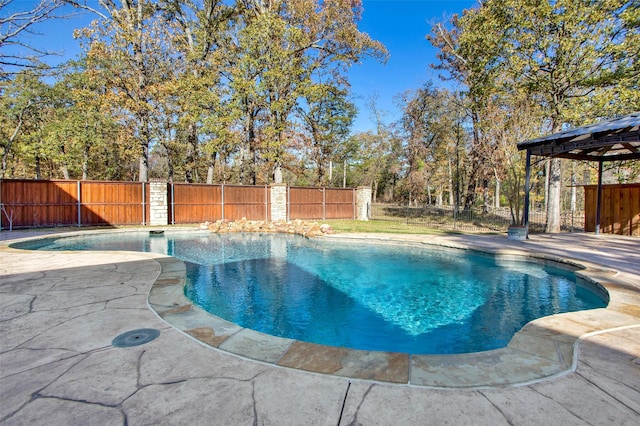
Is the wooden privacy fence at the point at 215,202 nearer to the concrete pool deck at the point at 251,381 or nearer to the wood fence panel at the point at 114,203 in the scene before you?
the wood fence panel at the point at 114,203

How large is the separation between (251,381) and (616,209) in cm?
1362

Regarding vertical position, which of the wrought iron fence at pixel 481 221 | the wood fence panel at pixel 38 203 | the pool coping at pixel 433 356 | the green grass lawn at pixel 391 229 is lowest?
the pool coping at pixel 433 356

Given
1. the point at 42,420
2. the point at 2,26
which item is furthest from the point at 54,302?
the point at 2,26

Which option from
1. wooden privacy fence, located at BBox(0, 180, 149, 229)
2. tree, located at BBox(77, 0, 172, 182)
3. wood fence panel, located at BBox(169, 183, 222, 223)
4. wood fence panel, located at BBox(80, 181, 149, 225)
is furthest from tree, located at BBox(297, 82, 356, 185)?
wooden privacy fence, located at BBox(0, 180, 149, 229)

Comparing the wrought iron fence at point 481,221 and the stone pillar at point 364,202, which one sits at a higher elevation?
the stone pillar at point 364,202

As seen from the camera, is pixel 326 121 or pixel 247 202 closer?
pixel 247 202

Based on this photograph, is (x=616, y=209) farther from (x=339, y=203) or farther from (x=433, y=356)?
(x=433, y=356)

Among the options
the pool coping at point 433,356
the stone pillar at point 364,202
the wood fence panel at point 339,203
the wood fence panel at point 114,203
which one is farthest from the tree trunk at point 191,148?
the pool coping at point 433,356

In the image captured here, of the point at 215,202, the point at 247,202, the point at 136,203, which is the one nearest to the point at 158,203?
the point at 136,203

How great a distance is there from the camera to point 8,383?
1.84 m

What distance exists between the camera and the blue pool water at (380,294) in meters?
3.64

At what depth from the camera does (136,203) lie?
44.1ft

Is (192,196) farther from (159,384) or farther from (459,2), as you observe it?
(459,2)

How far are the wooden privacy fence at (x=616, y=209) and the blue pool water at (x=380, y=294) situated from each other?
666 centimetres
